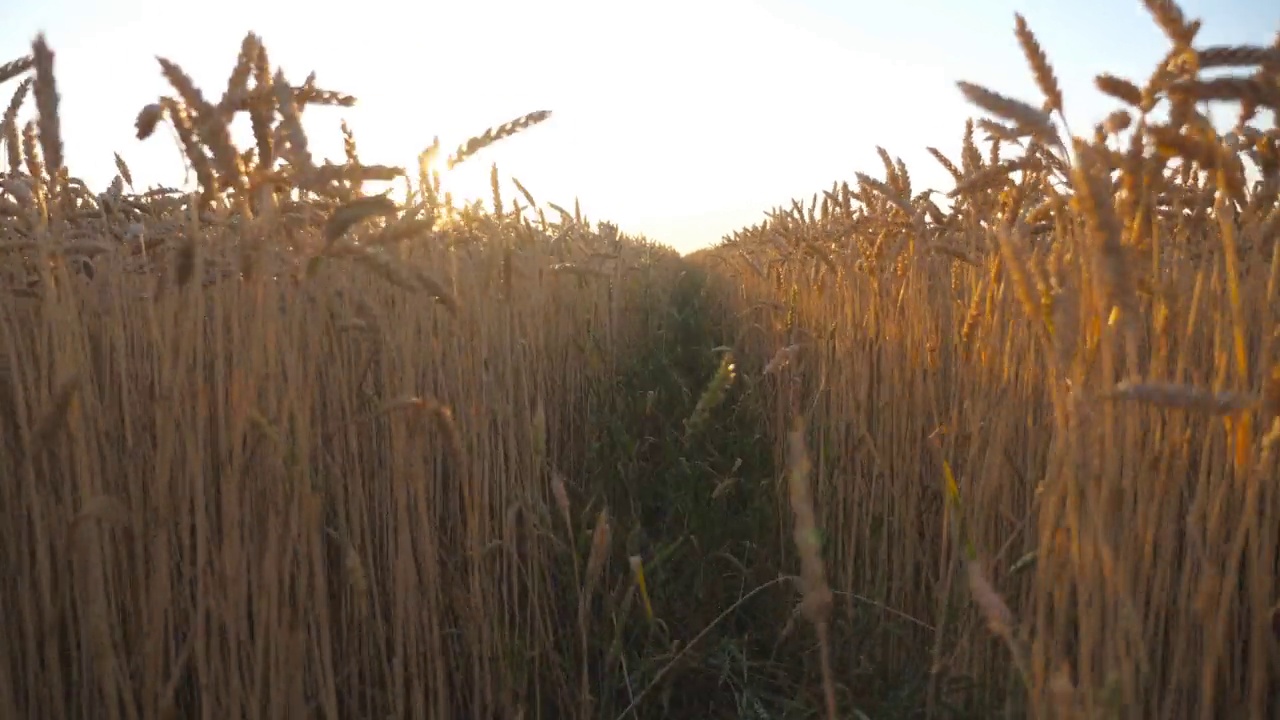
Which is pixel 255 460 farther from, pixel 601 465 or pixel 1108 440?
pixel 601 465

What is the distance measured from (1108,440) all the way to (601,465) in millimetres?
1642

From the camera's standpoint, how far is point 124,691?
0.97 m

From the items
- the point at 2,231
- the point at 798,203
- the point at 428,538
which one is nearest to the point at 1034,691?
the point at 428,538

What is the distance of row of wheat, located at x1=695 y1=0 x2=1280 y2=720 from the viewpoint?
789 mm

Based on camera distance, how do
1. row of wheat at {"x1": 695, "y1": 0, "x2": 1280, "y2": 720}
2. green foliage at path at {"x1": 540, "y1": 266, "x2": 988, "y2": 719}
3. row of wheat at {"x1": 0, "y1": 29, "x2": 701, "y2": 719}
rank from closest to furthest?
row of wheat at {"x1": 695, "y1": 0, "x2": 1280, "y2": 720}, row of wheat at {"x1": 0, "y1": 29, "x2": 701, "y2": 719}, green foliage at path at {"x1": 540, "y1": 266, "x2": 988, "y2": 719}

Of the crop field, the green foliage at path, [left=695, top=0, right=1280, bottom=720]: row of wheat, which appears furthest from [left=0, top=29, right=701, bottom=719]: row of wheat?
[left=695, top=0, right=1280, bottom=720]: row of wheat

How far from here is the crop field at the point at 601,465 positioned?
85cm

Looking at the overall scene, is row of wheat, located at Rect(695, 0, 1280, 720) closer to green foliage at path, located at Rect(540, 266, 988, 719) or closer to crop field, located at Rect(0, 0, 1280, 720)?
crop field, located at Rect(0, 0, 1280, 720)

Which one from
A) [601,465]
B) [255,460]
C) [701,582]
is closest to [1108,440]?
[255,460]

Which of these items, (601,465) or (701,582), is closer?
(701,582)

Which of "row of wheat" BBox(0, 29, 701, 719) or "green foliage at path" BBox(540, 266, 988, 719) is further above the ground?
"row of wheat" BBox(0, 29, 701, 719)

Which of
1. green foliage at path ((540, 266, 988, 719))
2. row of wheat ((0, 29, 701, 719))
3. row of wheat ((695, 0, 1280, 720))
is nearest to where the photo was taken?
row of wheat ((695, 0, 1280, 720))

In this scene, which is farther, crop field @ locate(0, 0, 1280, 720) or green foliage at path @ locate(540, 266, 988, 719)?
green foliage at path @ locate(540, 266, 988, 719)

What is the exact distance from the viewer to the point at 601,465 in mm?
2330
